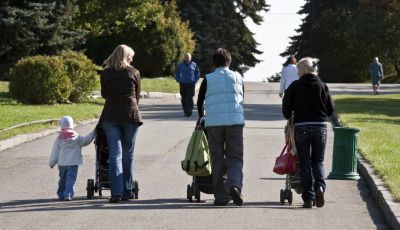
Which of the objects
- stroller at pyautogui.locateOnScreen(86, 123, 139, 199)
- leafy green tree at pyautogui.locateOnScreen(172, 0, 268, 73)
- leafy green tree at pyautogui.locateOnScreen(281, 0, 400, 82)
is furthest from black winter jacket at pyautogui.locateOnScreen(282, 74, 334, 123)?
leafy green tree at pyautogui.locateOnScreen(281, 0, 400, 82)

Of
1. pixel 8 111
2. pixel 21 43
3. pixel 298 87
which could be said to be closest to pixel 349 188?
pixel 298 87

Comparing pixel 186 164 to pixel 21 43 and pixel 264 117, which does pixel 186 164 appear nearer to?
pixel 264 117

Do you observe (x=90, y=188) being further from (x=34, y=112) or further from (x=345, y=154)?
(x=34, y=112)

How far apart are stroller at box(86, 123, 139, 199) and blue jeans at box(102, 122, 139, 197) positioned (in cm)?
20

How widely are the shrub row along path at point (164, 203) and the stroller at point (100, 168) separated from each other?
167mm

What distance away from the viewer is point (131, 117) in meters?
13.0

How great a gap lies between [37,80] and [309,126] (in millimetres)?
21146

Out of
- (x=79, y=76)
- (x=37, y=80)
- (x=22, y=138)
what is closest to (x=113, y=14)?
(x=79, y=76)

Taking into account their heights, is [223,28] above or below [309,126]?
above

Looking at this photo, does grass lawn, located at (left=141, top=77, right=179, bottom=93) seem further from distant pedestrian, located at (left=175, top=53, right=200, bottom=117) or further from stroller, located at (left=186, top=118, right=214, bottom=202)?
stroller, located at (left=186, top=118, right=214, bottom=202)

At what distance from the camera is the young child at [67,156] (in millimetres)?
13227

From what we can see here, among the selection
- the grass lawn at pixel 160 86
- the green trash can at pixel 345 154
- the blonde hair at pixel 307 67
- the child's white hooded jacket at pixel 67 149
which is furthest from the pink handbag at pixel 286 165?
the grass lawn at pixel 160 86

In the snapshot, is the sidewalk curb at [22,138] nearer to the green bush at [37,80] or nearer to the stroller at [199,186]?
the stroller at [199,186]

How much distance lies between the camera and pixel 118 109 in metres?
12.9
